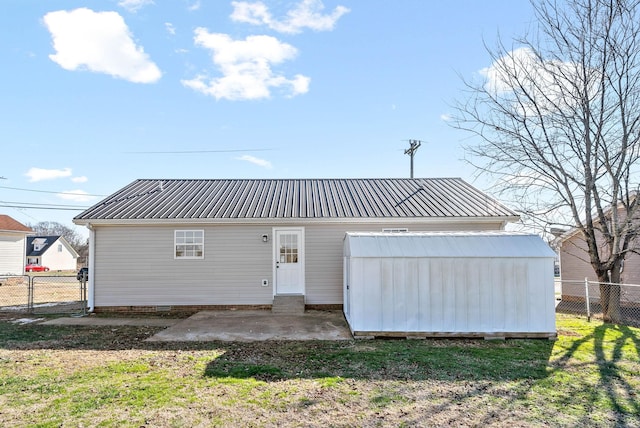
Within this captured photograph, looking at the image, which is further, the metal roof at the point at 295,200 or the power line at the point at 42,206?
Result: the power line at the point at 42,206

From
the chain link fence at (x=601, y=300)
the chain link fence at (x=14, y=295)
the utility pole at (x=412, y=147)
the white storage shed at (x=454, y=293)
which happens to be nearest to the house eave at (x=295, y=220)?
the chain link fence at (x=601, y=300)

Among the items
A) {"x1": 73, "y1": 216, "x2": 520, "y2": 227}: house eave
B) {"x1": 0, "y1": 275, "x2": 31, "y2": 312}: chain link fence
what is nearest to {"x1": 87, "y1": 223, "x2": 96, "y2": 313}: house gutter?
{"x1": 73, "y1": 216, "x2": 520, "y2": 227}: house eave

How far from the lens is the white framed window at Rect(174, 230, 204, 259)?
977cm

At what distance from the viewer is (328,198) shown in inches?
442

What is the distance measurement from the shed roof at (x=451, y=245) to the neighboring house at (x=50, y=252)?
45.4m

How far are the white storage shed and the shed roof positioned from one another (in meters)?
0.03

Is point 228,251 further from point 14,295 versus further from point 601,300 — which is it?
point 14,295

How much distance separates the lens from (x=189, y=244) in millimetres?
9812

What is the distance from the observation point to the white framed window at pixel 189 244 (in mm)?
9766

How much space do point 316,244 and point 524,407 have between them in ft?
21.7

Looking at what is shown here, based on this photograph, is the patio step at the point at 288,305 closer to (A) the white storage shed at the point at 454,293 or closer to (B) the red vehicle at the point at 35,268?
(A) the white storage shed at the point at 454,293

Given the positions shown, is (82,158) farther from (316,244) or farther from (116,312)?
(316,244)

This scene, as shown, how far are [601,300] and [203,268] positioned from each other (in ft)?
Result: 33.4

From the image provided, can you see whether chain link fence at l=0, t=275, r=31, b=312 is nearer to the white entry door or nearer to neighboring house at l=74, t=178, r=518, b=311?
neighboring house at l=74, t=178, r=518, b=311
